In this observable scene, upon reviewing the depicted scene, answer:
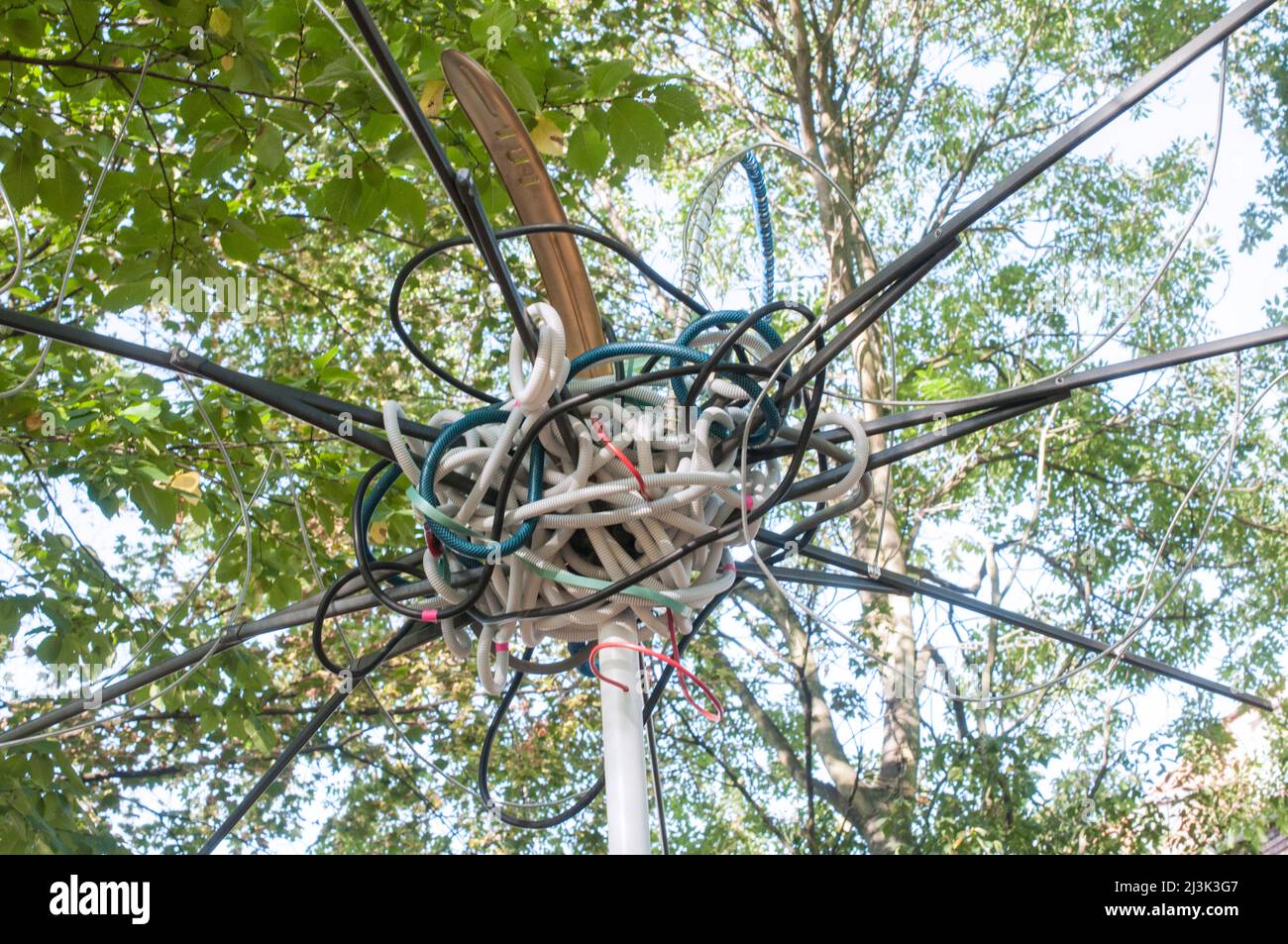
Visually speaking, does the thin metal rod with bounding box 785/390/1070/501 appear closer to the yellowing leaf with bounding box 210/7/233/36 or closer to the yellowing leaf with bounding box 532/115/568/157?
the yellowing leaf with bounding box 532/115/568/157

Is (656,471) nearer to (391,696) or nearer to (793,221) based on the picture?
(391,696)

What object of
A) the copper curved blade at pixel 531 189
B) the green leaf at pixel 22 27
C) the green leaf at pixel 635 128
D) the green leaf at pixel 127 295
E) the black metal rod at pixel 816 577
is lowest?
the black metal rod at pixel 816 577

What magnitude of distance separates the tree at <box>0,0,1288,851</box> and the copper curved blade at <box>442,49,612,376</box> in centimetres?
139

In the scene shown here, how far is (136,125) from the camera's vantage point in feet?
10.2

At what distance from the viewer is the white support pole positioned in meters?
1.16

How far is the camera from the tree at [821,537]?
303cm

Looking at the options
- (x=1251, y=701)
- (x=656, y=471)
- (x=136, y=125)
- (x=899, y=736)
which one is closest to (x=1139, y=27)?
(x=899, y=736)

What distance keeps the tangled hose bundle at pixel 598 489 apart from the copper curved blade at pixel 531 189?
97mm

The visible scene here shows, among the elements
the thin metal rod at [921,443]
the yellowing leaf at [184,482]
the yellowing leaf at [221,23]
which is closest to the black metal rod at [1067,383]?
the thin metal rod at [921,443]

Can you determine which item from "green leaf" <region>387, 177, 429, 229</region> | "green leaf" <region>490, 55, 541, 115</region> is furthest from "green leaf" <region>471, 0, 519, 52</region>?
"green leaf" <region>387, 177, 429, 229</region>

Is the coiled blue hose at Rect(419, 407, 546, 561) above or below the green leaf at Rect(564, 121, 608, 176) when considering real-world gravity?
below

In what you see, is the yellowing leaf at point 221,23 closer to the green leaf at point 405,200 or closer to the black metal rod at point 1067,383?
the green leaf at point 405,200

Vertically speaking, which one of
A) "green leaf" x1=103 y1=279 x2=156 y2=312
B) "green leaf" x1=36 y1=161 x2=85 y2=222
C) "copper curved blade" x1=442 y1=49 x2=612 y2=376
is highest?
"green leaf" x1=36 y1=161 x2=85 y2=222
